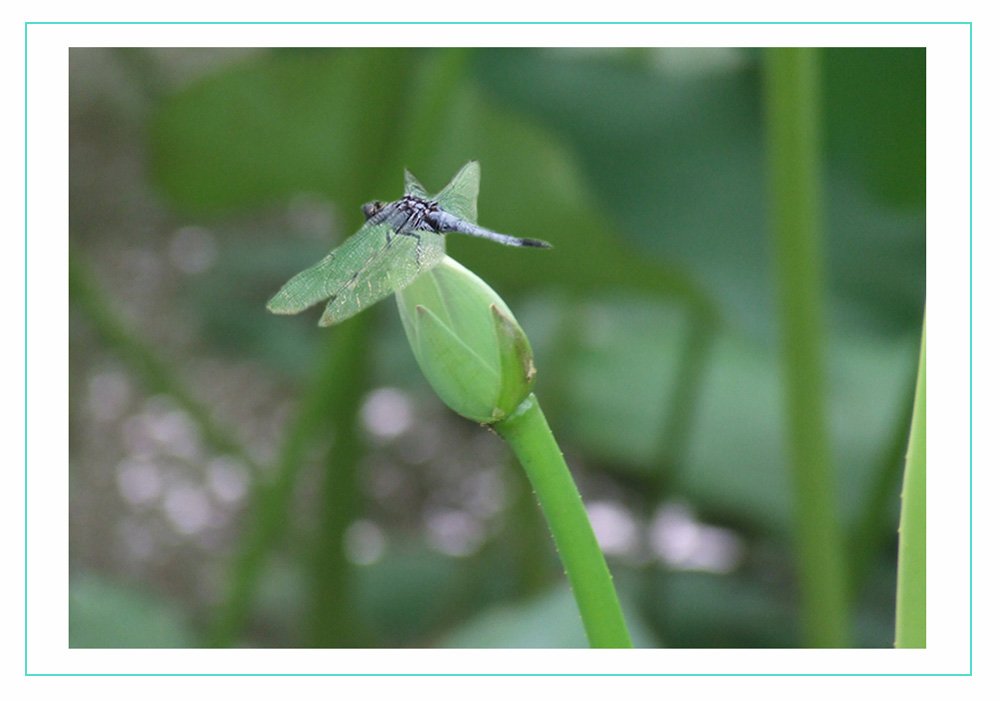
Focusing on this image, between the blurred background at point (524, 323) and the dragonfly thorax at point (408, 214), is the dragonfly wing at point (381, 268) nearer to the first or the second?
the dragonfly thorax at point (408, 214)

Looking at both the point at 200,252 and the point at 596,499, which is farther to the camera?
the point at 200,252

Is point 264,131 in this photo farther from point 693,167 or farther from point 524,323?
point 524,323

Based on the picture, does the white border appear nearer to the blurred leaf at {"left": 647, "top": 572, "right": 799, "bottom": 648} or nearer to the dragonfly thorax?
the dragonfly thorax

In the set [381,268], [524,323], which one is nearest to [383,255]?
A: [381,268]
